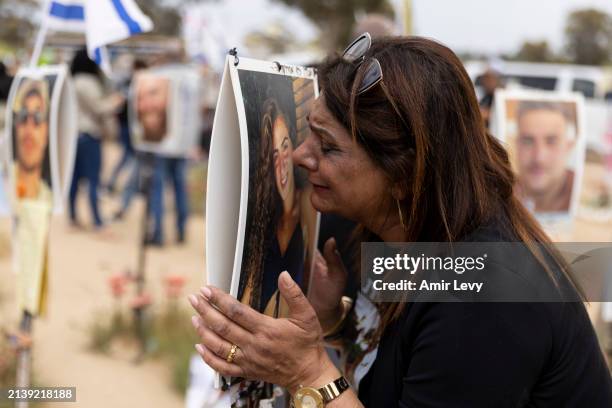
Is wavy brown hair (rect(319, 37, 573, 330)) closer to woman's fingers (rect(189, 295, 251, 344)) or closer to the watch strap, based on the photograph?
the watch strap

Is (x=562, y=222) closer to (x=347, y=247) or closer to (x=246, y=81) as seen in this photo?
(x=347, y=247)

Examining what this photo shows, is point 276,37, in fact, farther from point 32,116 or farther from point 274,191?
point 274,191

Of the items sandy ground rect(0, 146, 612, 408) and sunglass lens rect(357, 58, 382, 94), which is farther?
sandy ground rect(0, 146, 612, 408)

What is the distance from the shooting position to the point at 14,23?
2809 centimetres

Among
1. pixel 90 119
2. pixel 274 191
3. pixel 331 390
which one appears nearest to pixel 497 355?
pixel 331 390

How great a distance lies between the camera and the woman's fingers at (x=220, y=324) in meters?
1.24

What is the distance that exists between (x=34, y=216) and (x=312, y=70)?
4.39 feet

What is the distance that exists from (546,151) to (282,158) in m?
2.44

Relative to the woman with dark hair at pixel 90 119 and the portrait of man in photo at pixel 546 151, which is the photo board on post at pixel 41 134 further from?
the woman with dark hair at pixel 90 119

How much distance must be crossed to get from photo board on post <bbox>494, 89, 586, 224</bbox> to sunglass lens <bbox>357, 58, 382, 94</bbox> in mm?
2359

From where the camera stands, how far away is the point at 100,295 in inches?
207

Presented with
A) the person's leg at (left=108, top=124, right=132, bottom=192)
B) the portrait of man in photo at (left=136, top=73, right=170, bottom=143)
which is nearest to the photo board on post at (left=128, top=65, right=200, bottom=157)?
the portrait of man in photo at (left=136, top=73, right=170, bottom=143)

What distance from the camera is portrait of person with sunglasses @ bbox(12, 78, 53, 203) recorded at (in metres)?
2.40

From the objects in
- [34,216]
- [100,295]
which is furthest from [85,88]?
[34,216]
